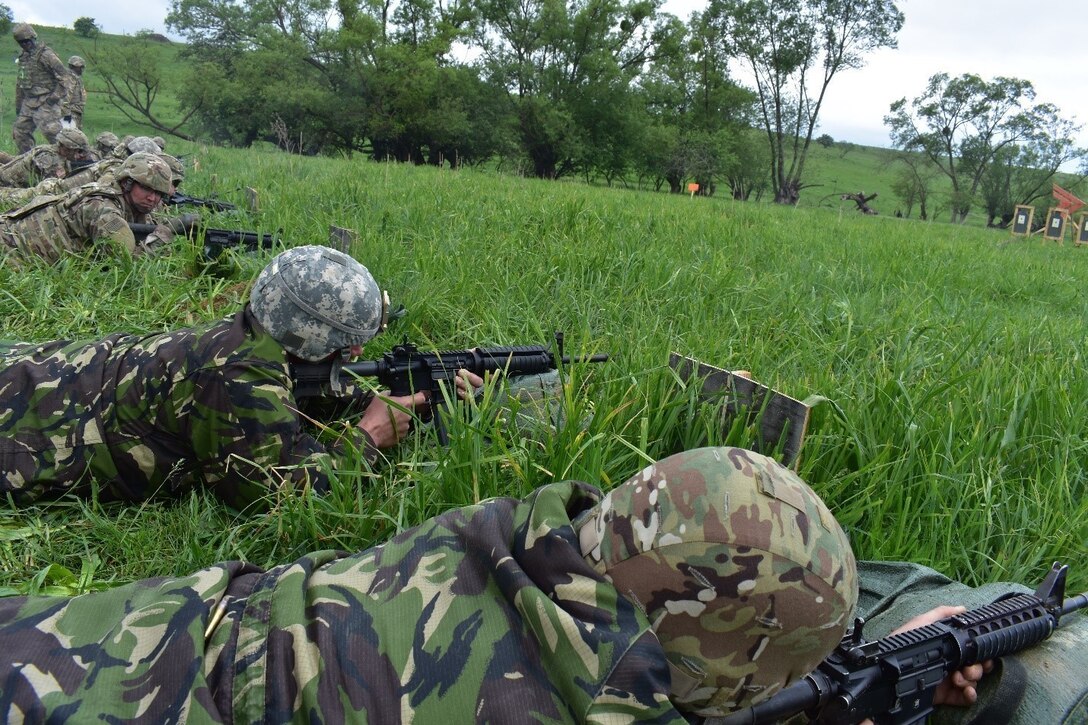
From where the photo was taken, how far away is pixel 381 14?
1540 inches

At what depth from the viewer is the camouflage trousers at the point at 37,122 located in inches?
511

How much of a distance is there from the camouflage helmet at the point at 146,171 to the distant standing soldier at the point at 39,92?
28.8 feet

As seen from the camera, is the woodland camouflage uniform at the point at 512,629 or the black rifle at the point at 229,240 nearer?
the woodland camouflage uniform at the point at 512,629

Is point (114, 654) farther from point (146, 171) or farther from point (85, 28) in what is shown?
point (85, 28)

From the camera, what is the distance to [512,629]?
1.48 metres

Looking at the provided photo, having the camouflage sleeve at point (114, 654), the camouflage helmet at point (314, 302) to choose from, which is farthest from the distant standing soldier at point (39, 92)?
the camouflage sleeve at point (114, 654)

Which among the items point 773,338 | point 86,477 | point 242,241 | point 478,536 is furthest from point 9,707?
point 242,241

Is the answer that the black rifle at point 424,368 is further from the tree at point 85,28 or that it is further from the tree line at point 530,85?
the tree at point 85,28

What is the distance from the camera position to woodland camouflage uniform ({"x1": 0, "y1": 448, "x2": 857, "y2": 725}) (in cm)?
138

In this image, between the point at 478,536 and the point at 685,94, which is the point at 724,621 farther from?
the point at 685,94

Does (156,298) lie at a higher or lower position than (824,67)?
lower

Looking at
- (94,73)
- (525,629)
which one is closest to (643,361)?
(525,629)

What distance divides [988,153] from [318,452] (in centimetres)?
5341

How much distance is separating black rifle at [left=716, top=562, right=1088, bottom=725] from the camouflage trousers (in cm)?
1518
